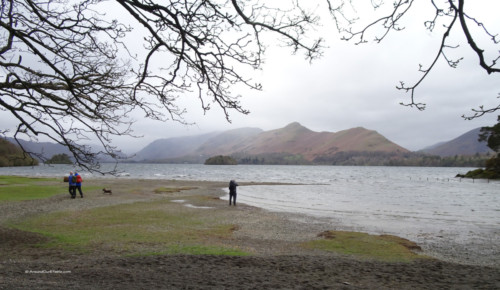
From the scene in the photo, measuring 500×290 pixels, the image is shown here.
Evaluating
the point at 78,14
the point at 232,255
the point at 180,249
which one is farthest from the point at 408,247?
the point at 78,14

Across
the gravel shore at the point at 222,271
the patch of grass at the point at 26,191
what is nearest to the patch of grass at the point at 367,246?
the gravel shore at the point at 222,271

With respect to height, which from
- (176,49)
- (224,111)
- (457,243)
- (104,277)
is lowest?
(457,243)

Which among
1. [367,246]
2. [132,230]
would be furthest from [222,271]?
[132,230]

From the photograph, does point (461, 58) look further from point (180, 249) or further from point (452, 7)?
point (180, 249)

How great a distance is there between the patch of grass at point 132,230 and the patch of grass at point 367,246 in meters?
4.50

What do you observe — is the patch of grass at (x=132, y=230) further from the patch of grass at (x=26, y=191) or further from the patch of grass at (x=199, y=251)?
the patch of grass at (x=26, y=191)

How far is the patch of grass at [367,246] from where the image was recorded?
43.1 feet

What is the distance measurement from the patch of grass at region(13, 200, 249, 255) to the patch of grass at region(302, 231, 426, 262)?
14.8ft

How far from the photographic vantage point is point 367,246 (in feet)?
48.8

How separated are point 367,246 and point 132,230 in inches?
421

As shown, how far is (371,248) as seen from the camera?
14.5 meters

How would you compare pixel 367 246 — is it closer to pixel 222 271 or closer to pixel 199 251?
pixel 199 251

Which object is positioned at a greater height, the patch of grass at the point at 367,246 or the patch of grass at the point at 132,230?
the patch of grass at the point at 132,230

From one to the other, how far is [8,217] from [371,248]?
63.3 ft
